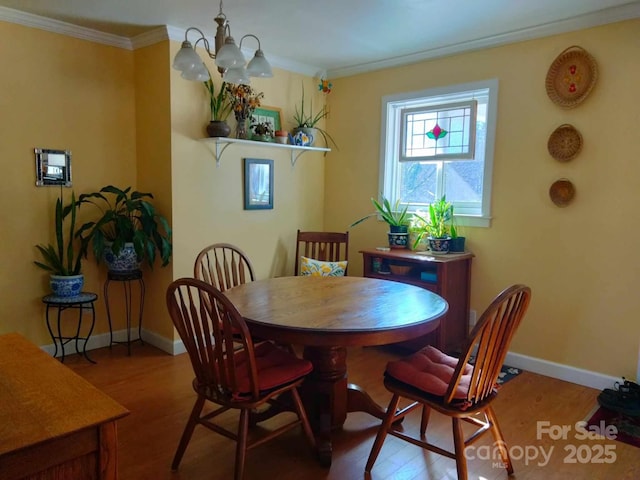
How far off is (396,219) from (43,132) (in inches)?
108

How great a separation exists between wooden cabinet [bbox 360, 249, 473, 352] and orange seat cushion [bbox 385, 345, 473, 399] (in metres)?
1.20

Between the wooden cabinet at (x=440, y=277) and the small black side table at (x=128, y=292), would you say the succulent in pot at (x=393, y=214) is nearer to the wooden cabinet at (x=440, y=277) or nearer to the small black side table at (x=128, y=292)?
the wooden cabinet at (x=440, y=277)

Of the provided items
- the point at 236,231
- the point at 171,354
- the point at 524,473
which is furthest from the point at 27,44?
the point at 524,473

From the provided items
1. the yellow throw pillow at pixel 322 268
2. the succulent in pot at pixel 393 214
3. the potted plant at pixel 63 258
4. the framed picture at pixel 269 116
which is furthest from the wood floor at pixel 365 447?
the framed picture at pixel 269 116

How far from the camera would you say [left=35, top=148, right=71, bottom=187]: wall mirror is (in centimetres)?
334

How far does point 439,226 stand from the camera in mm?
3713

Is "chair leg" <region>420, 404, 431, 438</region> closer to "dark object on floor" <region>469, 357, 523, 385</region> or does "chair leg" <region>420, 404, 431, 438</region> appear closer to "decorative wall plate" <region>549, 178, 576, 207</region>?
"dark object on floor" <region>469, 357, 523, 385</region>

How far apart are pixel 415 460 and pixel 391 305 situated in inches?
29.0

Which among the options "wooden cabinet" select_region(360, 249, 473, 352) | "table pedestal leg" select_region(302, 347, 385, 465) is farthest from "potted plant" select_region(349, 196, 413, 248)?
"table pedestal leg" select_region(302, 347, 385, 465)

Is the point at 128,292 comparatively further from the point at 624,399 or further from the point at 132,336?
the point at 624,399

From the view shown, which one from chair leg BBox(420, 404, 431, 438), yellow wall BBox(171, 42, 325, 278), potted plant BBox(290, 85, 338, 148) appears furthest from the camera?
potted plant BBox(290, 85, 338, 148)

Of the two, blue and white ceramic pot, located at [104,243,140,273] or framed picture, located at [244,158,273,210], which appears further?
framed picture, located at [244,158,273,210]

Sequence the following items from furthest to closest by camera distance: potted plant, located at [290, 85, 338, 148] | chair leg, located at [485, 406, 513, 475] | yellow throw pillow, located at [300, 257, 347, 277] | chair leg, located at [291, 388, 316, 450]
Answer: potted plant, located at [290, 85, 338, 148] < yellow throw pillow, located at [300, 257, 347, 277] < chair leg, located at [291, 388, 316, 450] < chair leg, located at [485, 406, 513, 475]

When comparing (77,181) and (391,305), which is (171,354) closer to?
(77,181)
